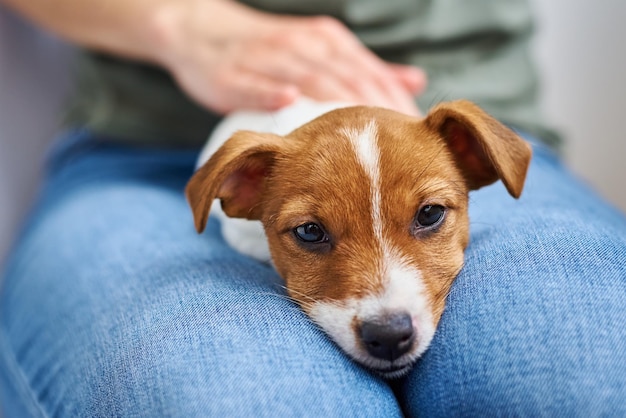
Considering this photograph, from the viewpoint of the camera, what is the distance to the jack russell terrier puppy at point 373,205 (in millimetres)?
1612

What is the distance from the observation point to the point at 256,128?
7.92 feet

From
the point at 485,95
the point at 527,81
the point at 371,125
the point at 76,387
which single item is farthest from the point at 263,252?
the point at 527,81

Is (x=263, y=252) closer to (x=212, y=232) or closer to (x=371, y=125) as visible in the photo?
(x=212, y=232)

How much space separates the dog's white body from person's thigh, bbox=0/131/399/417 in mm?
81

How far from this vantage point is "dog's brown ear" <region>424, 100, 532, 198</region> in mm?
1778

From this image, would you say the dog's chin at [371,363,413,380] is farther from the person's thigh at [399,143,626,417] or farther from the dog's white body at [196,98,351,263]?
the dog's white body at [196,98,351,263]

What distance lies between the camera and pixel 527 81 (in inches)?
115

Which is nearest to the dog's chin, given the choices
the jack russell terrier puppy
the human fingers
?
the jack russell terrier puppy

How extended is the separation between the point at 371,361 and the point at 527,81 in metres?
1.79

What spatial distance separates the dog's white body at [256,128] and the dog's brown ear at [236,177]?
11 centimetres

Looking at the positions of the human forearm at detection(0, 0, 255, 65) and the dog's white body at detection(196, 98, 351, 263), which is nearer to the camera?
the dog's white body at detection(196, 98, 351, 263)

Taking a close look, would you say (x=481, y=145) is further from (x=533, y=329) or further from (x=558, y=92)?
(x=558, y=92)

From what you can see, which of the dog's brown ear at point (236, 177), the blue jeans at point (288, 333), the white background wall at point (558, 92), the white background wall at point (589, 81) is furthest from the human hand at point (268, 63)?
the white background wall at point (589, 81)

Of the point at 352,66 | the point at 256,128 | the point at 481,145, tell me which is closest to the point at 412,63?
the point at 352,66
